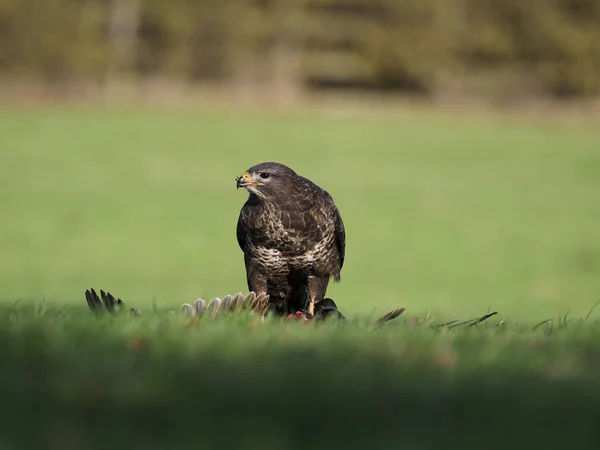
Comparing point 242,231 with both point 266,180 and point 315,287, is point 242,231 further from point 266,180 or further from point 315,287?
point 315,287

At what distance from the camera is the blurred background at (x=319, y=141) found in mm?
19828

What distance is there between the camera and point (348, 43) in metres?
44.9

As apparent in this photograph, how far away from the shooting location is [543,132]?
120 ft

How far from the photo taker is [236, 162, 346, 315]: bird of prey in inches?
205

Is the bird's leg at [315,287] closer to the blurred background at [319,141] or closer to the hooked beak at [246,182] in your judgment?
the hooked beak at [246,182]

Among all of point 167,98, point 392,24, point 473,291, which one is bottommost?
point 473,291

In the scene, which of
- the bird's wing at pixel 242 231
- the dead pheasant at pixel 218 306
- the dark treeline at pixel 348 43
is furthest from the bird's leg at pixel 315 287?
the dark treeline at pixel 348 43

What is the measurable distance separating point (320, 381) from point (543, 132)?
1388 inches

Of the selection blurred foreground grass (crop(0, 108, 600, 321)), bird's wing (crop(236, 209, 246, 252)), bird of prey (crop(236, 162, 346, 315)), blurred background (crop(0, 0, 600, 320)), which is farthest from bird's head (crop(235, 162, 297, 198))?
blurred foreground grass (crop(0, 108, 600, 321))

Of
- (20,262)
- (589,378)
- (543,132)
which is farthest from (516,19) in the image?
(589,378)

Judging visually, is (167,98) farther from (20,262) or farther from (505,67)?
(20,262)

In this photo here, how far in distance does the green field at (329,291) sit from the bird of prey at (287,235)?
476mm

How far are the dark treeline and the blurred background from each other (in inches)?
3.9

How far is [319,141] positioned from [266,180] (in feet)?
93.0
